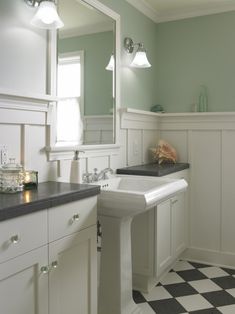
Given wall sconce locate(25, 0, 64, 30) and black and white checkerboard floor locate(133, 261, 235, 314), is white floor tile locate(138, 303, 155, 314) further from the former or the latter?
wall sconce locate(25, 0, 64, 30)

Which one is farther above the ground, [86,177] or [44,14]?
[44,14]

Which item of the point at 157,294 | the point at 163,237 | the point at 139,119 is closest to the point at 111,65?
the point at 139,119

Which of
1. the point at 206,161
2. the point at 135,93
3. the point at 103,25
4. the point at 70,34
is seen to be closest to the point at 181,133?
the point at 206,161

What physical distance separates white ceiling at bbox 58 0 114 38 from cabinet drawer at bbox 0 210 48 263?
1211 millimetres

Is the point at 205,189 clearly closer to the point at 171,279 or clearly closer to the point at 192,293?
the point at 171,279

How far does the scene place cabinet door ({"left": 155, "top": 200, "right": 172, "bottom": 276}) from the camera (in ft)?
8.66

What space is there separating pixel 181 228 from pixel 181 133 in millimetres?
878

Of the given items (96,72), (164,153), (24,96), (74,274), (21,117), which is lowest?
(74,274)

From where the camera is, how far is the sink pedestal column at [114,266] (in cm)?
212

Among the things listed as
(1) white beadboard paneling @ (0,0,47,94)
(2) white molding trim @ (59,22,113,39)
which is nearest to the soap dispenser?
(1) white beadboard paneling @ (0,0,47,94)

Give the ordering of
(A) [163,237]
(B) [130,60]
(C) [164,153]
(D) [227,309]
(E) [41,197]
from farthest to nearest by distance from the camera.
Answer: (C) [164,153], (B) [130,60], (A) [163,237], (D) [227,309], (E) [41,197]

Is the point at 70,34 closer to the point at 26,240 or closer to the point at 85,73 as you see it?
the point at 85,73

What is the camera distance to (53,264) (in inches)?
60.3

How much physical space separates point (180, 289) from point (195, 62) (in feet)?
6.54
